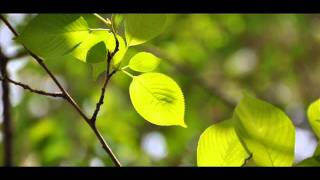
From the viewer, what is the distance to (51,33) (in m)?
0.83

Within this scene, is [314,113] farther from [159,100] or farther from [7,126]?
[7,126]

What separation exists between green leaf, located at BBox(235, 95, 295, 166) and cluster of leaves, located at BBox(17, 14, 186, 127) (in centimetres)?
16

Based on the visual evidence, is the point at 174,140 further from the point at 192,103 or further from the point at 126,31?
the point at 126,31

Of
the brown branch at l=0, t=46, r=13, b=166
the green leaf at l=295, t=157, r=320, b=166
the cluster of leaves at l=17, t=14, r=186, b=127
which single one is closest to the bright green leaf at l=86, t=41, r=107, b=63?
the cluster of leaves at l=17, t=14, r=186, b=127

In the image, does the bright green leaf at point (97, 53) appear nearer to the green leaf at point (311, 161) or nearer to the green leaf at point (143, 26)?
the green leaf at point (143, 26)

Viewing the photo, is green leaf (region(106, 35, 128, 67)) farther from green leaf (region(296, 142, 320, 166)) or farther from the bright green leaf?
green leaf (region(296, 142, 320, 166))

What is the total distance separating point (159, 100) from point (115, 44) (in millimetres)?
103

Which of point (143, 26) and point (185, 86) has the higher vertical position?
point (143, 26)

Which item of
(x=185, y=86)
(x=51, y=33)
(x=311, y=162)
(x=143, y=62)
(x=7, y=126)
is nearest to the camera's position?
(x=311, y=162)

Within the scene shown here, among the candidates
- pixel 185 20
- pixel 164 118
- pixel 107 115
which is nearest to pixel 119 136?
pixel 107 115

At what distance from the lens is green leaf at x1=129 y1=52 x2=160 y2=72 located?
36.7 inches

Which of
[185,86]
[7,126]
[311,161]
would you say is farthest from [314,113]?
[185,86]

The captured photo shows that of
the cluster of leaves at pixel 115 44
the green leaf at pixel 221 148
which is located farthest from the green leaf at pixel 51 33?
the green leaf at pixel 221 148

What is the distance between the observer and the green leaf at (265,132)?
0.71 metres
